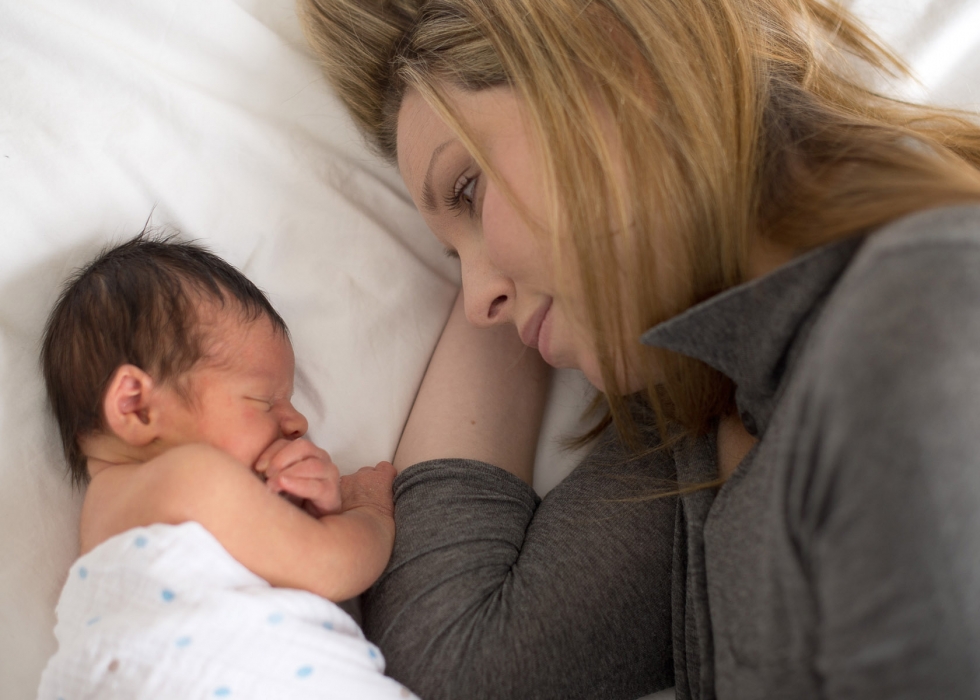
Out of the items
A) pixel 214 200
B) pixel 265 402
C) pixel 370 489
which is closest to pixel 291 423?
pixel 265 402

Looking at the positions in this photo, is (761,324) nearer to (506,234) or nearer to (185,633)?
(506,234)

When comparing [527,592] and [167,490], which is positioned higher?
[167,490]

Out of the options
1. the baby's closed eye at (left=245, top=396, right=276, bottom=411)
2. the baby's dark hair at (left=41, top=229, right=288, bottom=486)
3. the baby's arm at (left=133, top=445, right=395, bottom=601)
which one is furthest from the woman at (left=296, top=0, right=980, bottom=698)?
the baby's dark hair at (left=41, top=229, right=288, bottom=486)

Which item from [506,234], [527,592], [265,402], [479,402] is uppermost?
[506,234]

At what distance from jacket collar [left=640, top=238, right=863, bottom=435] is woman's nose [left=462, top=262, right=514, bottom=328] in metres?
0.29

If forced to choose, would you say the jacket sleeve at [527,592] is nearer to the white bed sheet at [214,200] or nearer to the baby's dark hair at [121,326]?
the white bed sheet at [214,200]

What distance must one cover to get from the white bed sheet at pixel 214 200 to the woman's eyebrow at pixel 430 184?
0.28 meters

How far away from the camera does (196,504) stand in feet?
2.59

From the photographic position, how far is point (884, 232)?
629 millimetres

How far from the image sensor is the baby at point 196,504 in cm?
75

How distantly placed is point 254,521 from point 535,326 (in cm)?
45

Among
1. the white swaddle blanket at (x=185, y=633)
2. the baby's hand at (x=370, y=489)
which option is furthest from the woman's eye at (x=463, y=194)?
the white swaddle blanket at (x=185, y=633)

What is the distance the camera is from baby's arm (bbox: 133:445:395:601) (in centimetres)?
79

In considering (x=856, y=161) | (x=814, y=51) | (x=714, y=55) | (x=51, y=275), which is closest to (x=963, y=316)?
(x=856, y=161)
